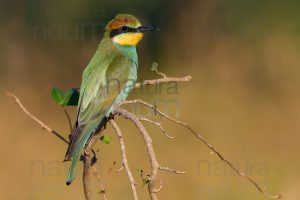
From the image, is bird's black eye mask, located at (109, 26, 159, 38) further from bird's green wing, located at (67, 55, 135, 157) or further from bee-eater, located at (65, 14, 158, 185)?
bird's green wing, located at (67, 55, 135, 157)

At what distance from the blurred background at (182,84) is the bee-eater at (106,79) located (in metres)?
1.64

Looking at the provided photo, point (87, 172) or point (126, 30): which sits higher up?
point (126, 30)

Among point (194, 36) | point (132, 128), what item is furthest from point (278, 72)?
point (132, 128)

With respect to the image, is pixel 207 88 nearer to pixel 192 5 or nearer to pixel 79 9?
pixel 192 5

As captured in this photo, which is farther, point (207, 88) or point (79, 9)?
point (79, 9)

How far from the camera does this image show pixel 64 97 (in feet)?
7.71

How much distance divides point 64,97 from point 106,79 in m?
0.69

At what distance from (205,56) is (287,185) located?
2116 mm

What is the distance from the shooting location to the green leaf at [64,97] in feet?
7.63

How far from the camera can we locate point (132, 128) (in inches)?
218

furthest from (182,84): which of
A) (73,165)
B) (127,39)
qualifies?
(73,165)

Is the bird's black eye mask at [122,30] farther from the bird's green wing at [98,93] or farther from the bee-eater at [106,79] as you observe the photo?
the bird's green wing at [98,93]

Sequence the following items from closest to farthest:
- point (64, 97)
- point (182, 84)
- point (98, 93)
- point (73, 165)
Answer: point (64, 97) → point (73, 165) → point (98, 93) → point (182, 84)

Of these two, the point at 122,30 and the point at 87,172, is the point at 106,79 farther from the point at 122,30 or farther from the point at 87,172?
the point at 87,172
